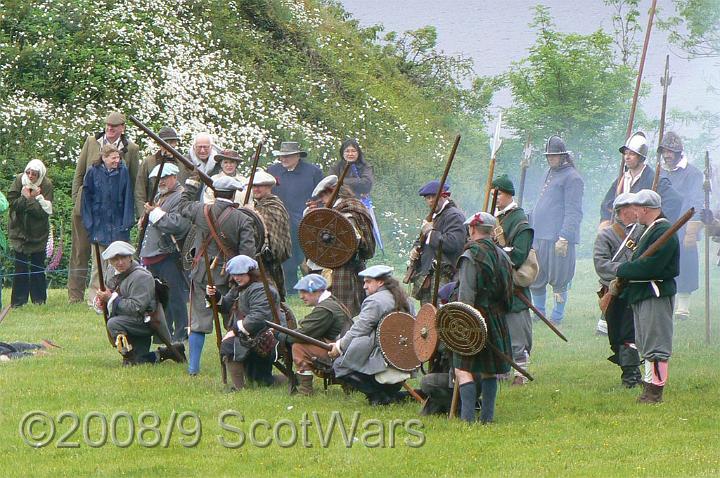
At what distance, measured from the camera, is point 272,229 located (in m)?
13.3

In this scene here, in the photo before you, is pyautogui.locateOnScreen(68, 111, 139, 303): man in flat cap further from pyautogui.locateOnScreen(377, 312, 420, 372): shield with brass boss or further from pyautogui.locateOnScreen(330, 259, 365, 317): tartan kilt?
pyautogui.locateOnScreen(377, 312, 420, 372): shield with brass boss

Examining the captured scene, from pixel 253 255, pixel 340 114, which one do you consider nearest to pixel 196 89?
pixel 340 114

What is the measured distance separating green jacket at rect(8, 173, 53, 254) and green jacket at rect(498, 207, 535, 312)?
6344mm

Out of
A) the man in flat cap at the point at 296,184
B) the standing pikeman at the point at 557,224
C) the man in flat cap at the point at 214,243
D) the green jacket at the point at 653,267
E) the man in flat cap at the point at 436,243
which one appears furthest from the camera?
the man in flat cap at the point at 296,184

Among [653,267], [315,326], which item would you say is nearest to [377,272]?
[315,326]

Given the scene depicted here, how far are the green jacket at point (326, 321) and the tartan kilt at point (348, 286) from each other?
106 cm

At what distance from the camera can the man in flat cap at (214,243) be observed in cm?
1250

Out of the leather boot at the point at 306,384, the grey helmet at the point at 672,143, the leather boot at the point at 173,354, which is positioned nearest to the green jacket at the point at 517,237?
the leather boot at the point at 306,384

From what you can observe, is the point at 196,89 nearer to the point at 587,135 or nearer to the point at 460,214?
the point at 587,135

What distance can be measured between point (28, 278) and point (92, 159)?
63.3 inches

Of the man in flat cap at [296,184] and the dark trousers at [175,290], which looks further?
the man in flat cap at [296,184]

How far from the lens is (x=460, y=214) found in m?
12.3

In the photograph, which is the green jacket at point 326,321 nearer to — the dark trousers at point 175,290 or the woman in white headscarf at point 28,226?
the dark trousers at point 175,290

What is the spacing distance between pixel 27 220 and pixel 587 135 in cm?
1282
